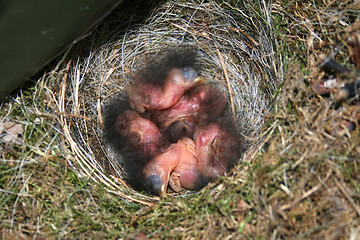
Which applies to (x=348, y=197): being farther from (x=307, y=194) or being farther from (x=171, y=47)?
(x=171, y=47)

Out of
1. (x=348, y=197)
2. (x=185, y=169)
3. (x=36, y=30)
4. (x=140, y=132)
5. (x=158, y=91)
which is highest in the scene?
(x=36, y=30)

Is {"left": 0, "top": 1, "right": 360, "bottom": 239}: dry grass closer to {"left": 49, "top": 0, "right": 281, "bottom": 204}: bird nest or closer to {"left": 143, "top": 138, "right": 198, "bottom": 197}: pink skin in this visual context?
{"left": 49, "top": 0, "right": 281, "bottom": 204}: bird nest

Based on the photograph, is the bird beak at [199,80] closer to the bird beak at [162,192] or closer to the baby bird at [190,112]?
the baby bird at [190,112]

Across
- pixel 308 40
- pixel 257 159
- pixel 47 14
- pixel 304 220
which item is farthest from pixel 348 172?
pixel 47 14

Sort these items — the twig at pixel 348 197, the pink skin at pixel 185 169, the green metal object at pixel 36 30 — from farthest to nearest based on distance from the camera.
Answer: the pink skin at pixel 185 169
the green metal object at pixel 36 30
the twig at pixel 348 197

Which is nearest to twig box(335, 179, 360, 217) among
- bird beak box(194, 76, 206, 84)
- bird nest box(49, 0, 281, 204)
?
bird nest box(49, 0, 281, 204)

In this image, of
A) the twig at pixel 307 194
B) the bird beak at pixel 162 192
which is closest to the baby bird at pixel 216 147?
the bird beak at pixel 162 192

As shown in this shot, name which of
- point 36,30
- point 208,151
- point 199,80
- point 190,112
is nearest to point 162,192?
point 208,151
